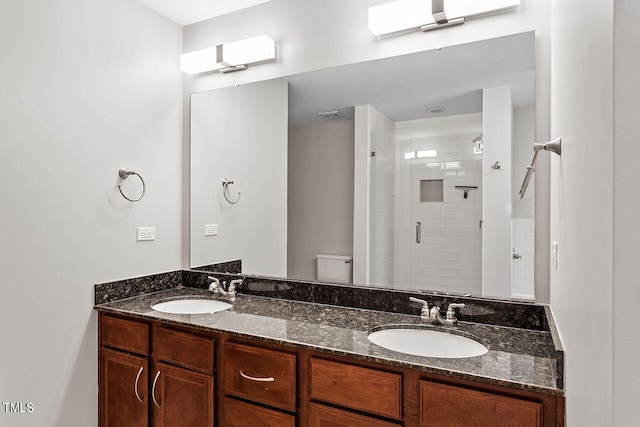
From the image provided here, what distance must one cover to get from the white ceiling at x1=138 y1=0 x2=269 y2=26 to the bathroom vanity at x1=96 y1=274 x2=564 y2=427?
177 cm

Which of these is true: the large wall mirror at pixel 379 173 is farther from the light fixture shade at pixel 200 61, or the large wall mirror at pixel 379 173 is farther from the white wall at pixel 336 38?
the light fixture shade at pixel 200 61

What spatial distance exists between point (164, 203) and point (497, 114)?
199 cm

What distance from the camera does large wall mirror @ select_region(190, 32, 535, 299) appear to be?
177 cm

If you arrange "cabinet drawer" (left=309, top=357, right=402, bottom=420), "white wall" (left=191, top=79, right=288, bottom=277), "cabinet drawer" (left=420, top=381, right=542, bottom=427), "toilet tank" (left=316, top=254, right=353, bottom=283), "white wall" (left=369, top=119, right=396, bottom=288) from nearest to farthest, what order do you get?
"cabinet drawer" (left=420, top=381, right=542, bottom=427), "cabinet drawer" (left=309, top=357, right=402, bottom=420), "white wall" (left=369, top=119, right=396, bottom=288), "toilet tank" (left=316, top=254, right=353, bottom=283), "white wall" (left=191, top=79, right=288, bottom=277)

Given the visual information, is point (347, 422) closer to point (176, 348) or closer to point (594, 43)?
point (176, 348)

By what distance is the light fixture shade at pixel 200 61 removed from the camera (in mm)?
2475

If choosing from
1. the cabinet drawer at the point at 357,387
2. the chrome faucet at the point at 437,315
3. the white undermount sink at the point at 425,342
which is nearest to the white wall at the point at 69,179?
the cabinet drawer at the point at 357,387

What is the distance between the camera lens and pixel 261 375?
1608 millimetres

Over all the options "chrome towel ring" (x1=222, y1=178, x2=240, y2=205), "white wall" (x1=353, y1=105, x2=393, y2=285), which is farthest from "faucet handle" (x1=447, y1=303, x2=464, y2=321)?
"chrome towel ring" (x1=222, y1=178, x2=240, y2=205)

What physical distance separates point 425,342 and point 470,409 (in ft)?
1.41

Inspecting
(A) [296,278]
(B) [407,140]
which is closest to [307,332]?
(A) [296,278]

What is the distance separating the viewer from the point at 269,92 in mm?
2389

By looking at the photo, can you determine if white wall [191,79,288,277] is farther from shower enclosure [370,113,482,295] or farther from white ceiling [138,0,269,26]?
shower enclosure [370,113,482,295]

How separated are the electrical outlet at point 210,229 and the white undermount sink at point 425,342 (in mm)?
1337
